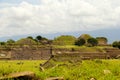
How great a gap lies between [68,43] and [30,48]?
12.0 meters

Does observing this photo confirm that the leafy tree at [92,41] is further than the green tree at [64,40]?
No

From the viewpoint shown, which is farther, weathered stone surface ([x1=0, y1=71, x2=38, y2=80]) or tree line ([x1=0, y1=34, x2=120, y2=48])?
tree line ([x1=0, y1=34, x2=120, y2=48])

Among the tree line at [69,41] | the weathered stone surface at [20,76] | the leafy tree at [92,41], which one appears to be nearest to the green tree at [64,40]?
the tree line at [69,41]

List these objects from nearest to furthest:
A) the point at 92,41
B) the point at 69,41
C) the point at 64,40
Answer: the point at 92,41 < the point at 69,41 < the point at 64,40

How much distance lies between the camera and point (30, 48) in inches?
1690

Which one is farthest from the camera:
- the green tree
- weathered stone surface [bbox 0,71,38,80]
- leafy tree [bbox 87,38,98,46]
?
the green tree

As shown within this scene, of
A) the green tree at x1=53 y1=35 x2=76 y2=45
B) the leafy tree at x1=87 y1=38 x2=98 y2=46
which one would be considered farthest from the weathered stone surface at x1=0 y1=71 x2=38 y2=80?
the green tree at x1=53 y1=35 x2=76 y2=45

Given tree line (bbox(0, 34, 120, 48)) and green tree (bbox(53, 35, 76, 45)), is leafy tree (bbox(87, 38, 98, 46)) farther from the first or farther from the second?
green tree (bbox(53, 35, 76, 45))

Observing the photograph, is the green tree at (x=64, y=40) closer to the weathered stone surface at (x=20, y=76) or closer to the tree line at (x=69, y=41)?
the tree line at (x=69, y=41)

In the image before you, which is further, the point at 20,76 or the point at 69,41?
the point at 69,41

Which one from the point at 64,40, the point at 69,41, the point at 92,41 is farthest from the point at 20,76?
the point at 64,40

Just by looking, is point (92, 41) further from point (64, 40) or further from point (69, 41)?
point (64, 40)

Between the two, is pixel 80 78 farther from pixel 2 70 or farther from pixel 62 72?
pixel 2 70

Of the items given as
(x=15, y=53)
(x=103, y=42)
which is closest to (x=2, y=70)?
(x=15, y=53)
